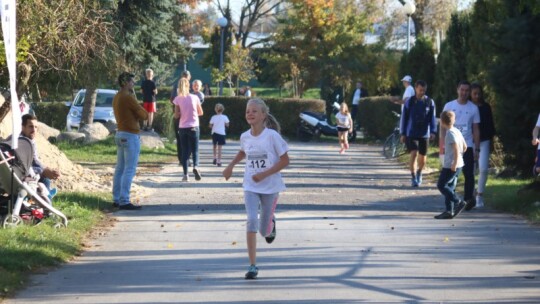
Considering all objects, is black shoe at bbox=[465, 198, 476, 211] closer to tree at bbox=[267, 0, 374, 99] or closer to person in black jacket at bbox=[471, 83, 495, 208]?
person in black jacket at bbox=[471, 83, 495, 208]

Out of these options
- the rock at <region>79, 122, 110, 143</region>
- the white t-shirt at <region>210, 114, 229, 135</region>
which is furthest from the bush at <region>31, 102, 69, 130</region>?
the white t-shirt at <region>210, 114, 229, 135</region>

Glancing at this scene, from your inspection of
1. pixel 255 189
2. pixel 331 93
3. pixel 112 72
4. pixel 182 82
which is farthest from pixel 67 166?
pixel 331 93

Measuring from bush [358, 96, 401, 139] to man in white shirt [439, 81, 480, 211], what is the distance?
63.4ft

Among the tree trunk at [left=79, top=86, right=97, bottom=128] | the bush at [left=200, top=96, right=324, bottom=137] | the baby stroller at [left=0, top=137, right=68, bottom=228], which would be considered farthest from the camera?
the bush at [left=200, top=96, right=324, bottom=137]

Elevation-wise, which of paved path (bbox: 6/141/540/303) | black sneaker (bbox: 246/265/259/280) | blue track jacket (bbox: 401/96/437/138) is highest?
blue track jacket (bbox: 401/96/437/138)

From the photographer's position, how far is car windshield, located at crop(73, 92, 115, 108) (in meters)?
36.8

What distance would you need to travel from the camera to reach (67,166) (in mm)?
→ 17062

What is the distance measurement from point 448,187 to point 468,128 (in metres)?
1.62

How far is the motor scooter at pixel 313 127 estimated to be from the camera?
122 feet

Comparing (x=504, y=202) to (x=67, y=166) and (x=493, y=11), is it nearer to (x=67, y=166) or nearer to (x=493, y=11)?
(x=493, y=11)

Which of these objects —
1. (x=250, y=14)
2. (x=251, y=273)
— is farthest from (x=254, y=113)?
(x=250, y=14)

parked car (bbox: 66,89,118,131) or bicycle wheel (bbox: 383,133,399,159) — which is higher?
parked car (bbox: 66,89,118,131)

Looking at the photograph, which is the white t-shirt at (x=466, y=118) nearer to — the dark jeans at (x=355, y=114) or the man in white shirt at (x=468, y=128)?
the man in white shirt at (x=468, y=128)

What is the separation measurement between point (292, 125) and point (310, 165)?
1452 centimetres
